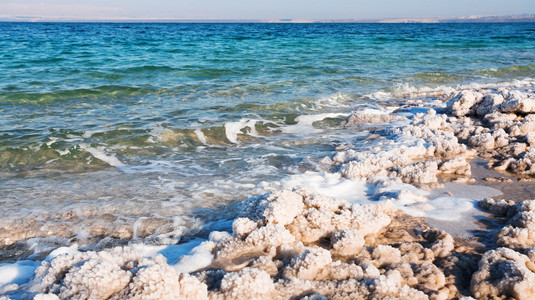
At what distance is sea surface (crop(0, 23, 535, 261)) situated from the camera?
4250 millimetres

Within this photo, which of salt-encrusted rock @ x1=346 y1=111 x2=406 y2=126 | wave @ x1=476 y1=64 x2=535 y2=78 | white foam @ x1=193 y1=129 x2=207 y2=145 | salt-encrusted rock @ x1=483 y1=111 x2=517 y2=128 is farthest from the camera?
wave @ x1=476 y1=64 x2=535 y2=78

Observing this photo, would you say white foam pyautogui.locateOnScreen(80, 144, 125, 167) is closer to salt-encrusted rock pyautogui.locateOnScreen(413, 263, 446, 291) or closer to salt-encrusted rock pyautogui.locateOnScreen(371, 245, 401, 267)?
salt-encrusted rock pyautogui.locateOnScreen(371, 245, 401, 267)

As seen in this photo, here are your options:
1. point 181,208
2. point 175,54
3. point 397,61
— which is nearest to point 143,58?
point 175,54

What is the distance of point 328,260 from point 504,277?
1.09 m

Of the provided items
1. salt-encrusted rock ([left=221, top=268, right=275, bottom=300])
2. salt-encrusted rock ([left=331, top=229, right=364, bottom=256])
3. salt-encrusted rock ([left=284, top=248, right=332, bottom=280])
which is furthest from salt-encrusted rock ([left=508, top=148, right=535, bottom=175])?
salt-encrusted rock ([left=221, top=268, right=275, bottom=300])

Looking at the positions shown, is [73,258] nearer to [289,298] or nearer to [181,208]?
[289,298]

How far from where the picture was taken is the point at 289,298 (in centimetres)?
254

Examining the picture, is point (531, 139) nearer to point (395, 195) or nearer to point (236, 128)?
point (395, 195)

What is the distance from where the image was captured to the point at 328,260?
278 centimetres

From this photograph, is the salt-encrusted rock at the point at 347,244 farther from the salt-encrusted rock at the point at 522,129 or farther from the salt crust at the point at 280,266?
the salt-encrusted rock at the point at 522,129

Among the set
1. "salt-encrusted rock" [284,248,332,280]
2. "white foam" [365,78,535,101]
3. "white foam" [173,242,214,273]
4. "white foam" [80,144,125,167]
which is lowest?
"white foam" [80,144,125,167]

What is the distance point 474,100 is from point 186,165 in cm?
558

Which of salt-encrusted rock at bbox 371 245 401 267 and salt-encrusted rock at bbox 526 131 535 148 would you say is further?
salt-encrusted rock at bbox 526 131 535 148

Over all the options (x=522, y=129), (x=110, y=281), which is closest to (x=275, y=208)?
(x=110, y=281)
